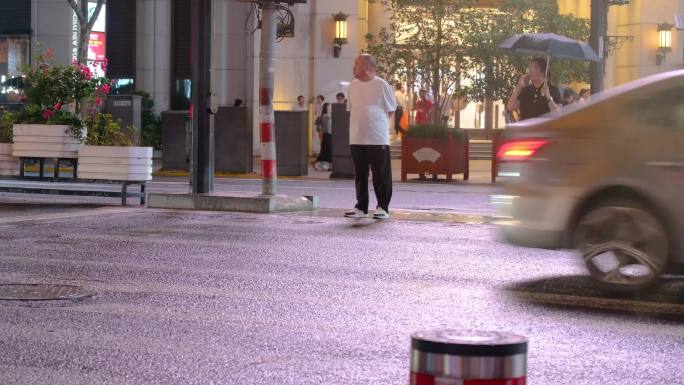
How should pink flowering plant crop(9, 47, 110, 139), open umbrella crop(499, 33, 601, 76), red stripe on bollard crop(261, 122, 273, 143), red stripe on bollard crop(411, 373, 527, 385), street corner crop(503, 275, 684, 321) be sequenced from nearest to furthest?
red stripe on bollard crop(411, 373, 527, 385) → street corner crop(503, 275, 684, 321) → red stripe on bollard crop(261, 122, 273, 143) → pink flowering plant crop(9, 47, 110, 139) → open umbrella crop(499, 33, 601, 76)

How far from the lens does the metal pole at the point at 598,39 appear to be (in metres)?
21.3

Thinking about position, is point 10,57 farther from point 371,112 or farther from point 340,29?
point 371,112

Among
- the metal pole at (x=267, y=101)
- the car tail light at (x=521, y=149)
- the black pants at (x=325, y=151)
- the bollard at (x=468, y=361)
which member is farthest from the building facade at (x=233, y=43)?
the bollard at (x=468, y=361)

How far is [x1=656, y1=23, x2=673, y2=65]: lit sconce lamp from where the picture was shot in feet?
108

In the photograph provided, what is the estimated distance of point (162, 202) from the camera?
15125mm

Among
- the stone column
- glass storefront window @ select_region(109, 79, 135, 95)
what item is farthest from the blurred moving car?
glass storefront window @ select_region(109, 79, 135, 95)

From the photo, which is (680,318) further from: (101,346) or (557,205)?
(101,346)

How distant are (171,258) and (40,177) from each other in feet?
23.0

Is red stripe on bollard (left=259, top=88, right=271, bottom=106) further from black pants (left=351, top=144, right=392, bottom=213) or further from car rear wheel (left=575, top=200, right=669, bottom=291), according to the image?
car rear wheel (left=575, top=200, right=669, bottom=291)

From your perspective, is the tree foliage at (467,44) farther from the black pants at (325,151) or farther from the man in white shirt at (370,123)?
the man in white shirt at (370,123)

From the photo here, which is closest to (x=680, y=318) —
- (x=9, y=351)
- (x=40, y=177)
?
(x=9, y=351)

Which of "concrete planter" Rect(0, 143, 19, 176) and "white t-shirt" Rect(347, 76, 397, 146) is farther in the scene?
"concrete planter" Rect(0, 143, 19, 176)

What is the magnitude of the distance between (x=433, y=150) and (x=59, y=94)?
25.8ft

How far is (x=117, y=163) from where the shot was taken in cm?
1548
